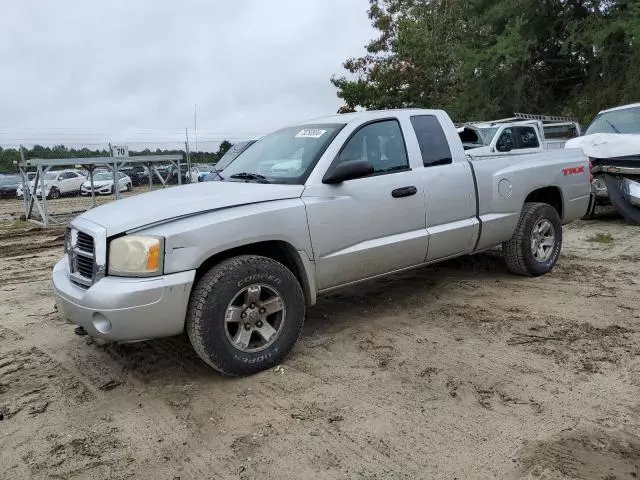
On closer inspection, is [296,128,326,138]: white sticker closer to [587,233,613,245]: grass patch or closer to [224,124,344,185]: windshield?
[224,124,344,185]: windshield

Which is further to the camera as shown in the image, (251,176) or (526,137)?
(526,137)

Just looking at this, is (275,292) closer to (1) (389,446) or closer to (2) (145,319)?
(2) (145,319)

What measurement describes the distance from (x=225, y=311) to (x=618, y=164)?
7827 mm

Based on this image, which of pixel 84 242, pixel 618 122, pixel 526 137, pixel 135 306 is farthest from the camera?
pixel 526 137

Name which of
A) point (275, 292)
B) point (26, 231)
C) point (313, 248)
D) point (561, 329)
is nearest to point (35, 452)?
point (275, 292)

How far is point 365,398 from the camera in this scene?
3.54m

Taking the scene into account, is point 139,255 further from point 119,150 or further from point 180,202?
point 119,150

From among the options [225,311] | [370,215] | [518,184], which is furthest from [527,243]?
[225,311]

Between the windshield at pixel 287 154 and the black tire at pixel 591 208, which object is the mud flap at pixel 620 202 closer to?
the black tire at pixel 591 208

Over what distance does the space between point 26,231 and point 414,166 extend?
11.2 meters

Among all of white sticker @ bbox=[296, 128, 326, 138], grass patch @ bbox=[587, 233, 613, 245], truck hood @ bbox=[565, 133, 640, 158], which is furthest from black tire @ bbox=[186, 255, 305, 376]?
truck hood @ bbox=[565, 133, 640, 158]

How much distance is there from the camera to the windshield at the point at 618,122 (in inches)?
386

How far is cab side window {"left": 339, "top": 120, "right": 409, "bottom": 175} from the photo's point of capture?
4.65 meters

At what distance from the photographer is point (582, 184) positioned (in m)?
6.57
